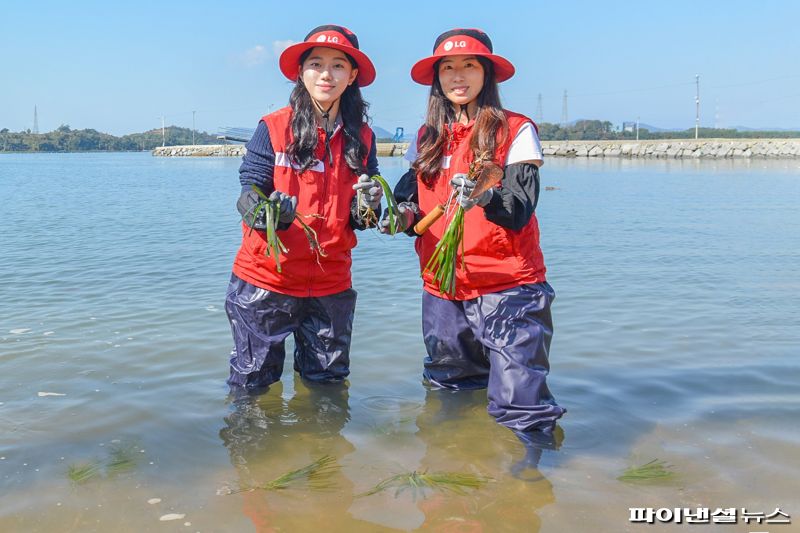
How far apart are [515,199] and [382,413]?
5.46 ft

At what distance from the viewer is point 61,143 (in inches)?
5246

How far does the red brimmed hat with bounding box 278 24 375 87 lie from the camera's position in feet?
12.5

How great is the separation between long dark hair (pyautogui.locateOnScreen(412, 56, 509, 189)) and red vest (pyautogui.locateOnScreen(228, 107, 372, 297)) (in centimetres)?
39

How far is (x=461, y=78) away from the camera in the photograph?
381cm

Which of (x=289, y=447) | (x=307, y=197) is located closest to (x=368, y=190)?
(x=307, y=197)

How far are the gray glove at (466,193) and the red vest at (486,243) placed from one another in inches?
9.8

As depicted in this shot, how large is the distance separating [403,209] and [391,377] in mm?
1729

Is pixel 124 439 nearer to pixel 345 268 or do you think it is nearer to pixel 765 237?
pixel 345 268

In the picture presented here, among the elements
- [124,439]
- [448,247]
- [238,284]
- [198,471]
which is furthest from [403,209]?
[124,439]

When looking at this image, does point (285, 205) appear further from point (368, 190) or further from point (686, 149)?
point (686, 149)

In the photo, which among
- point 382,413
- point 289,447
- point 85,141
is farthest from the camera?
point 85,141

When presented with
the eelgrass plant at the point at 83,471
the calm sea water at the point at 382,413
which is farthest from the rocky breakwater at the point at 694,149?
the eelgrass plant at the point at 83,471

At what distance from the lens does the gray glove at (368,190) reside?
374 centimetres

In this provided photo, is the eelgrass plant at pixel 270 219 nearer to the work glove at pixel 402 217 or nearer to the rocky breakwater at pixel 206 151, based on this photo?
the work glove at pixel 402 217
